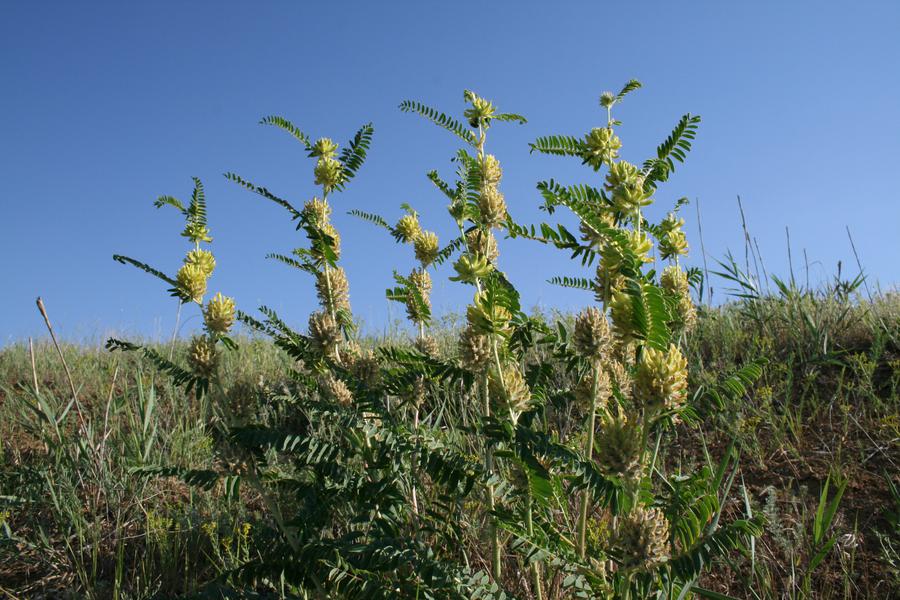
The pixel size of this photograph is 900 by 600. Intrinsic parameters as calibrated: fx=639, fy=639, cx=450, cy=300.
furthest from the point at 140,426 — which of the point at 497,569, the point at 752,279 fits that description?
the point at 752,279

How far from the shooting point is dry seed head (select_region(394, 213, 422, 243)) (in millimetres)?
2385

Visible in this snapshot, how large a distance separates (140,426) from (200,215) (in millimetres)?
1951

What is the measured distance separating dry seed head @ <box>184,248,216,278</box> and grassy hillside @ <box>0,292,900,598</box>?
0.39m

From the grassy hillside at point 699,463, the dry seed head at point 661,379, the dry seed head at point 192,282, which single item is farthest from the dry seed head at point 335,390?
the dry seed head at point 661,379

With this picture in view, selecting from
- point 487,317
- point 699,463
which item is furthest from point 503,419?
point 699,463

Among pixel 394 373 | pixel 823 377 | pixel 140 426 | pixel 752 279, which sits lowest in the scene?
pixel 140 426

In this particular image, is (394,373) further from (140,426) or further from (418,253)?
(140,426)

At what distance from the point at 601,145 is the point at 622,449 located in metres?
0.80

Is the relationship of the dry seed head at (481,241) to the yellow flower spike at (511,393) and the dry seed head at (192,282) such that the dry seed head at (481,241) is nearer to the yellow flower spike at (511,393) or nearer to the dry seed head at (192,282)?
the yellow flower spike at (511,393)

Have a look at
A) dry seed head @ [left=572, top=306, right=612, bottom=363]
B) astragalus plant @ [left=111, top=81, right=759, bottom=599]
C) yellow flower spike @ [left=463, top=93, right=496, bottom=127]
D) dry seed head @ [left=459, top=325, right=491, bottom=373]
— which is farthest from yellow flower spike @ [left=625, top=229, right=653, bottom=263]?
yellow flower spike @ [left=463, top=93, right=496, bottom=127]

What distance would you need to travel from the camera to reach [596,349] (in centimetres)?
165

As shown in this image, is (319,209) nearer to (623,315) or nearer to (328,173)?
(328,173)

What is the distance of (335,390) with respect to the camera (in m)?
2.04

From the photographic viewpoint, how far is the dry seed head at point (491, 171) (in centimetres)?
187
